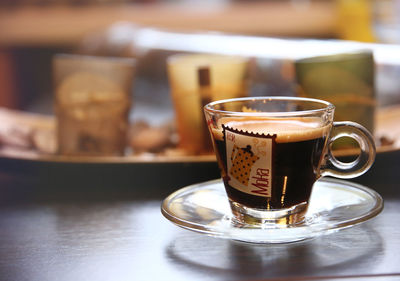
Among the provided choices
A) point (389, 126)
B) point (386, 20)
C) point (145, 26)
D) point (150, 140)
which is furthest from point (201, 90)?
point (386, 20)

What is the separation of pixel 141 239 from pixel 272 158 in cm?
15

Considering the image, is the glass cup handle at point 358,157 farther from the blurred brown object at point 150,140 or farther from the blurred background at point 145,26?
the blurred background at point 145,26

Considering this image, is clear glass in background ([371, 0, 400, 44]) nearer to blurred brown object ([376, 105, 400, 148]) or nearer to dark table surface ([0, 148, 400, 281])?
blurred brown object ([376, 105, 400, 148])

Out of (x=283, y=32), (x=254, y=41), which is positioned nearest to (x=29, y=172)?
(x=254, y=41)

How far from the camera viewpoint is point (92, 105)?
82cm

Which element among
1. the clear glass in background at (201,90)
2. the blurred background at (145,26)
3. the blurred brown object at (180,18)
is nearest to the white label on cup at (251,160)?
the clear glass in background at (201,90)

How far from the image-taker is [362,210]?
548 millimetres

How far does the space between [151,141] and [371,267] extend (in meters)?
0.49

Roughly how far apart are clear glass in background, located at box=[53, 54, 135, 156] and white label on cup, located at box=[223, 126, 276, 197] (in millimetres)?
298

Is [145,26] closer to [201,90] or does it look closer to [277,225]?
[201,90]

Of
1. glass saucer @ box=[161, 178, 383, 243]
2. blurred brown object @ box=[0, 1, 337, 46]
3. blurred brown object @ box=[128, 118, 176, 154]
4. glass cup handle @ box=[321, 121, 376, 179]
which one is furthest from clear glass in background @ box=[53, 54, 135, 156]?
blurred brown object @ box=[0, 1, 337, 46]

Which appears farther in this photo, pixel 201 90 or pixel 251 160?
pixel 201 90

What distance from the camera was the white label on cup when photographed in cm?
54

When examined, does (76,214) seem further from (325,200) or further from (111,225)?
(325,200)
